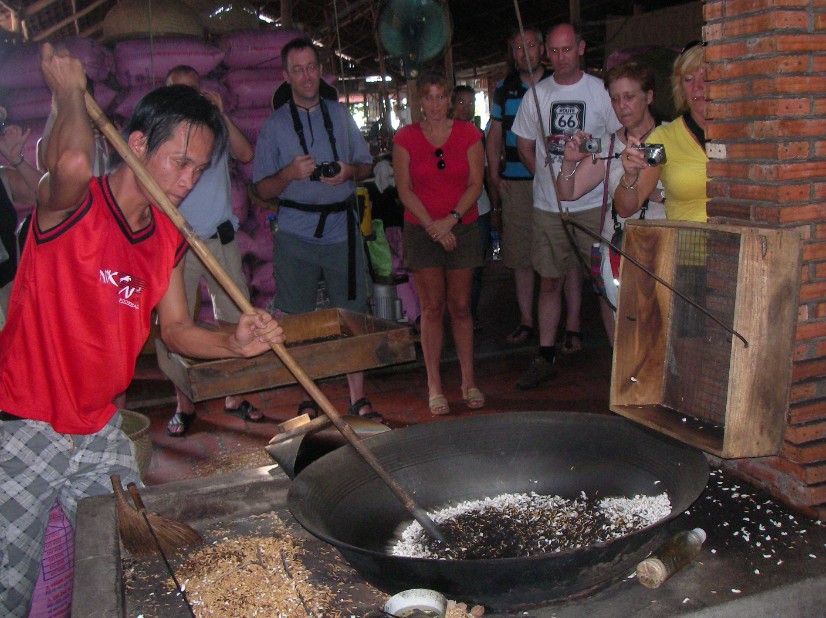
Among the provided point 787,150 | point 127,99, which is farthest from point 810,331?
point 127,99

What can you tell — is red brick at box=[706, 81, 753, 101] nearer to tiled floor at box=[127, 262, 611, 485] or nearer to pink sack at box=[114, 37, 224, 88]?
tiled floor at box=[127, 262, 611, 485]

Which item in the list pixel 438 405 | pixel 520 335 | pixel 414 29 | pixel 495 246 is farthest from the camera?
pixel 495 246

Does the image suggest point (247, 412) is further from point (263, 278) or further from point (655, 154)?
point (655, 154)

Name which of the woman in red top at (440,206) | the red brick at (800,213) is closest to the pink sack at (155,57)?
the woman in red top at (440,206)

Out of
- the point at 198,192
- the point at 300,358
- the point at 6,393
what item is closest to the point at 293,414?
the point at 198,192

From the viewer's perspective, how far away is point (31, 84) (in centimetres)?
613

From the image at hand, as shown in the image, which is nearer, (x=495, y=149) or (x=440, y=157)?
(x=440, y=157)

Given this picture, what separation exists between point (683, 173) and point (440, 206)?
1.88m

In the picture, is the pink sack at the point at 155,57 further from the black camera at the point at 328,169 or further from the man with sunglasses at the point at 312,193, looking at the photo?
the black camera at the point at 328,169

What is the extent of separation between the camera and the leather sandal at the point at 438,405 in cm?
471

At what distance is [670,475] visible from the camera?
2.19 m

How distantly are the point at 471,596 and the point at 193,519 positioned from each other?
3.41 feet

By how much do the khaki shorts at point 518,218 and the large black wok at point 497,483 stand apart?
10.9 feet

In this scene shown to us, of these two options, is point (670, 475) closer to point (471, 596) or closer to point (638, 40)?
point (471, 596)
